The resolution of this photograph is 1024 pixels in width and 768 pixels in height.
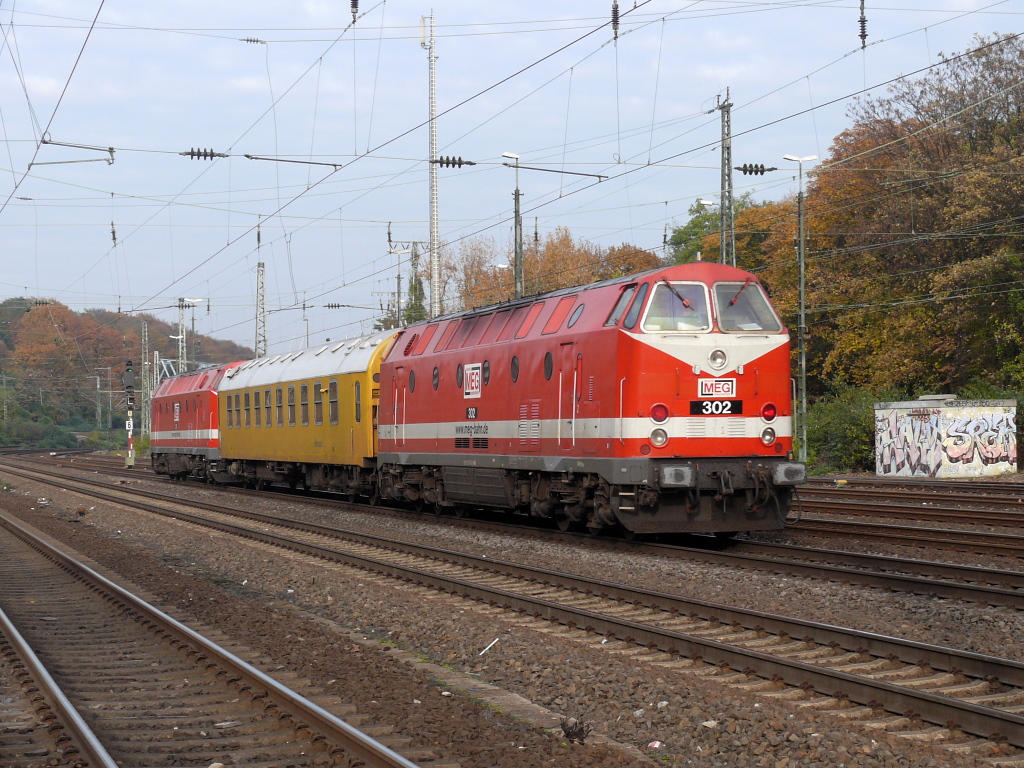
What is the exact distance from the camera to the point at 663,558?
1358 cm

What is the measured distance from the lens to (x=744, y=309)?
575 inches

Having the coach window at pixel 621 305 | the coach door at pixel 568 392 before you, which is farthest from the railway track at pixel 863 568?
the coach window at pixel 621 305

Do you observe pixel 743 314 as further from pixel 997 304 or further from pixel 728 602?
pixel 997 304

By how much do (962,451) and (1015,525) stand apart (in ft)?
44.2

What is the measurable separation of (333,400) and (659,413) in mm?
12395

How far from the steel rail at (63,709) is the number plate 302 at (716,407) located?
836 cm

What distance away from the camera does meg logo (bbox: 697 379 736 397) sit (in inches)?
550

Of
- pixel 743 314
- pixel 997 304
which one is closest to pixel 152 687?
pixel 743 314

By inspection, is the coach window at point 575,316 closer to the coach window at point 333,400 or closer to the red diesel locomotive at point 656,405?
the red diesel locomotive at point 656,405

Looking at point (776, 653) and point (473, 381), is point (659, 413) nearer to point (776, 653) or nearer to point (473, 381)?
point (473, 381)

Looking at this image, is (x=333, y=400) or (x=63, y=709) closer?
(x=63, y=709)

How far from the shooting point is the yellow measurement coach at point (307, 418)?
2312 cm

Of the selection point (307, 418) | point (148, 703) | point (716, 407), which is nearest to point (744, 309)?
point (716, 407)

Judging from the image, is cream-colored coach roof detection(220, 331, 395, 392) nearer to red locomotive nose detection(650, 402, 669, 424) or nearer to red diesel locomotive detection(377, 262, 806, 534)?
red diesel locomotive detection(377, 262, 806, 534)
